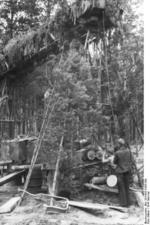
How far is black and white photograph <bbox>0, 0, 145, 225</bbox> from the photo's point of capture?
5.71m

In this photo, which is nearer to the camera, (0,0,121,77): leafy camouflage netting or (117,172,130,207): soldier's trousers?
(117,172,130,207): soldier's trousers

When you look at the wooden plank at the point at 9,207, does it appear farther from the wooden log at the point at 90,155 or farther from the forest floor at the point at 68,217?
the wooden log at the point at 90,155

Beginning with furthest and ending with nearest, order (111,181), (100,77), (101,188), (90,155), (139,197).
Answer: (100,77) < (90,155) < (101,188) < (111,181) < (139,197)

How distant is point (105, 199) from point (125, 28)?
4.72 meters

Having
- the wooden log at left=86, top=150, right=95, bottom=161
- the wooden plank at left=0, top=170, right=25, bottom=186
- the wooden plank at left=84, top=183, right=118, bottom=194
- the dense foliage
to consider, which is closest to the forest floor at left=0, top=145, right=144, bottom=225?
the wooden plank at left=84, top=183, right=118, bottom=194

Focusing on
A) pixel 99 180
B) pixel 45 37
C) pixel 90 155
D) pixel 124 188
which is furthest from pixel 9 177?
pixel 45 37

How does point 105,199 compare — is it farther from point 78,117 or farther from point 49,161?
point 78,117

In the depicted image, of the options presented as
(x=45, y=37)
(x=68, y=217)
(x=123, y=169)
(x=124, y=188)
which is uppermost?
(x=45, y=37)

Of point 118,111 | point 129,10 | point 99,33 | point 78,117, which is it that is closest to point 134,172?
point 118,111

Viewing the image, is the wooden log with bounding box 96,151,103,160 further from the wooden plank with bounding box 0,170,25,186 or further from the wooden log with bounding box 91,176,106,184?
the wooden plank with bounding box 0,170,25,186

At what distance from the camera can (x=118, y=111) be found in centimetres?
734

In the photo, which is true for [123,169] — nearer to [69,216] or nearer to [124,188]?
[124,188]

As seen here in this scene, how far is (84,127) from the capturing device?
6.40m

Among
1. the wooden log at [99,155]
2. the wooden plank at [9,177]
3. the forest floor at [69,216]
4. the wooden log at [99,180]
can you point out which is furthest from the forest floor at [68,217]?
the wooden log at [99,155]
